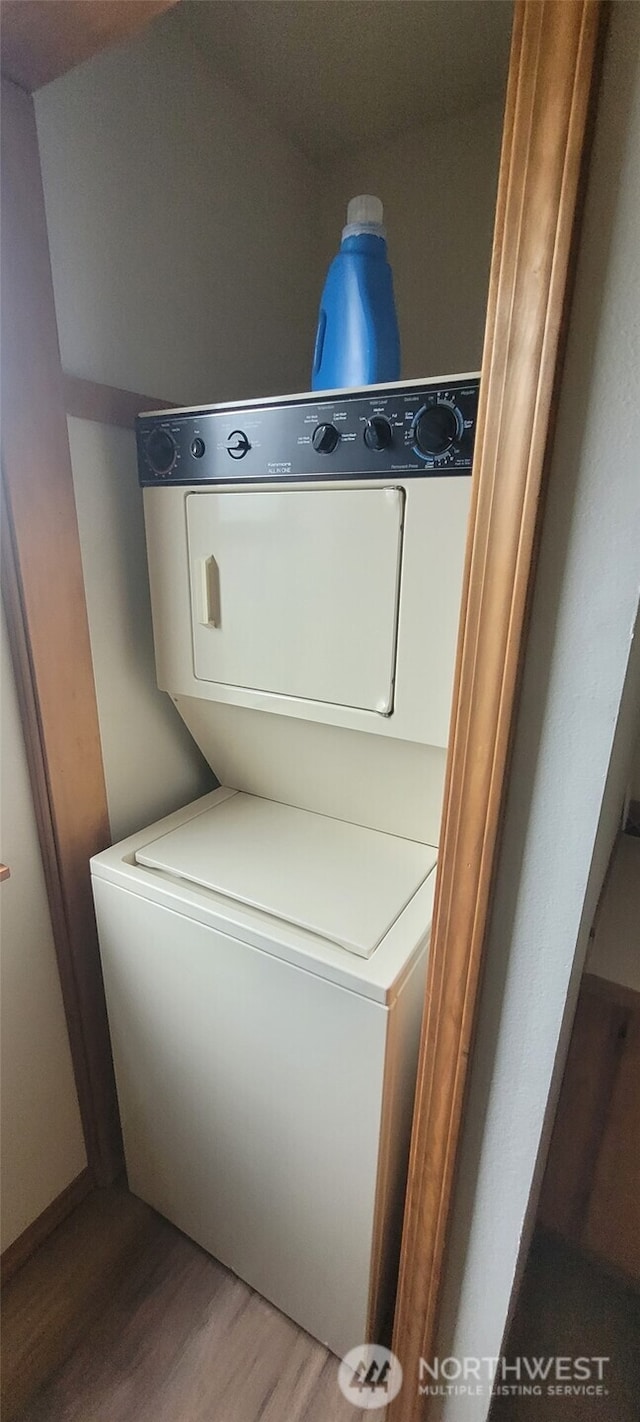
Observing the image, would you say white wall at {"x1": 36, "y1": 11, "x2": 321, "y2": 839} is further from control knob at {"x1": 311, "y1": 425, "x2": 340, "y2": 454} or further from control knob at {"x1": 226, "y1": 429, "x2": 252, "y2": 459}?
control knob at {"x1": 311, "y1": 425, "x2": 340, "y2": 454}

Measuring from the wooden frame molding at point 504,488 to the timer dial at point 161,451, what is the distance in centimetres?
71

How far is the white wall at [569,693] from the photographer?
1.98ft

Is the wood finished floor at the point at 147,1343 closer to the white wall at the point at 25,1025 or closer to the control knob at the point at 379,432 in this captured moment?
the white wall at the point at 25,1025

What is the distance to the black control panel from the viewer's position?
3.01 feet

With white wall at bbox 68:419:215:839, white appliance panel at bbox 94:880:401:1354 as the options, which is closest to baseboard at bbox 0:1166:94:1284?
white appliance panel at bbox 94:880:401:1354

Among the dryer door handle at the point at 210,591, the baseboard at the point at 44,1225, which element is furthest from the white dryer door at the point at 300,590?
the baseboard at the point at 44,1225

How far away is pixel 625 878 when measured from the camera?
1.62m

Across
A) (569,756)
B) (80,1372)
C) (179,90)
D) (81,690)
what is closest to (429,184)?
(179,90)

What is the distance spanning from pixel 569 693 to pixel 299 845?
77cm

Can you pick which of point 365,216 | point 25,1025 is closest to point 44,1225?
point 25,1025

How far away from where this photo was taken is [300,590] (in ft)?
3.73

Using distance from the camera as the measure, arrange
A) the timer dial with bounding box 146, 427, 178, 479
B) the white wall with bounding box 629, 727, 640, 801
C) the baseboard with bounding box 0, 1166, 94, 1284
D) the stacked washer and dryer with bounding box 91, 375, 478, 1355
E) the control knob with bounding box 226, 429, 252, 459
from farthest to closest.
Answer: the white wall with bounding box 629, 727, 640, 801
the baseboard with bounding box 0, 1166, 94, 1284
the timer dial with bounding box 146, 427, 178, 479
the control knob with bounding box 226, 429, 252, 459
the stacked washer and dryer with bounding box 91, 375, 478, 1355

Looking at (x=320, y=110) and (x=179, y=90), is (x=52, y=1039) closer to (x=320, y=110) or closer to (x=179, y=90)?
(x=179, y=90)

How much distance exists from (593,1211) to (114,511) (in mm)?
1824
